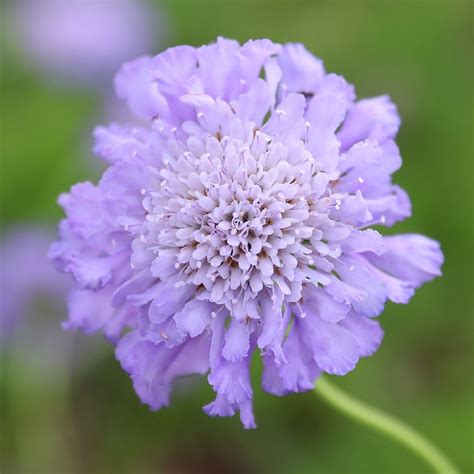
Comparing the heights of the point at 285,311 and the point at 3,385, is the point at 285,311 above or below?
above

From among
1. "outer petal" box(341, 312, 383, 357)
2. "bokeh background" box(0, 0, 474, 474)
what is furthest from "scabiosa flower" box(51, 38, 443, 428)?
"bokeh background" box(0, 0, 474, 474)

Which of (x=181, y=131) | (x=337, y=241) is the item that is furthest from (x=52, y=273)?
(x=337, y=241)

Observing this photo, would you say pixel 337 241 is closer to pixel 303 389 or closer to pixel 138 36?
pixel 303 389

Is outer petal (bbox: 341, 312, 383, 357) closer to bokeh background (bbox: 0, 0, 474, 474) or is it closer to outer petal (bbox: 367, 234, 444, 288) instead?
outer petal (bbox: 367, 234, 444, 288)

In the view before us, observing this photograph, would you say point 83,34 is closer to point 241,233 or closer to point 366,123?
point 366,123

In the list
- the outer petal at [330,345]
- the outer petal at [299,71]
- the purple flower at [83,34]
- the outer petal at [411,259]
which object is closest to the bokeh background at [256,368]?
the purple flower at [83,34]

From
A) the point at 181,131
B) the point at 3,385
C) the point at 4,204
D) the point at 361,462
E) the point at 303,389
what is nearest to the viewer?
the point at 303,389

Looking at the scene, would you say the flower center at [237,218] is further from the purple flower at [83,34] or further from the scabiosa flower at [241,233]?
the purple flower at [83,34]

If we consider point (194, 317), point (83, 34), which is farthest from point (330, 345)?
point (83, 34)
